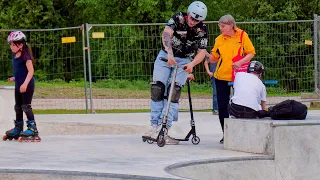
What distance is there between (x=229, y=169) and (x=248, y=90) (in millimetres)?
1625

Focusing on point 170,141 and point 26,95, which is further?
point 26,95

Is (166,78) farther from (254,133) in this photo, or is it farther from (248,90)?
(254,133)

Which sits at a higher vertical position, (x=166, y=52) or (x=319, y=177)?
(x=166, y=52)

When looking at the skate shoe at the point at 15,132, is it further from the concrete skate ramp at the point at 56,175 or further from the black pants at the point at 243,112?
the concrete skate ramp at the point at 56,175

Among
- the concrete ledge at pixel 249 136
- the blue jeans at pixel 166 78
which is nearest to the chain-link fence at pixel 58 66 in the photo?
the blue jeans at pixel 166 78

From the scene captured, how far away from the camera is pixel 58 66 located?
21594 millimetres

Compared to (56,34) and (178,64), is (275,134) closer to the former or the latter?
(178,64)

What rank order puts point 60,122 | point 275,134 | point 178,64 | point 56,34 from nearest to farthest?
point 275,134, point 178,64, point 60,122, point 56,34

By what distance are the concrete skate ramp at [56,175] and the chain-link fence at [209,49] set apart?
424 inches

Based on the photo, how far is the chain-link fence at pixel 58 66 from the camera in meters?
20.2

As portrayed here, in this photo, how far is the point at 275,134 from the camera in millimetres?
10078

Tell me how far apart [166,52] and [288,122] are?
6.57ft

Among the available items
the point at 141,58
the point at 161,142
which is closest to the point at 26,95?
the point at 161,142

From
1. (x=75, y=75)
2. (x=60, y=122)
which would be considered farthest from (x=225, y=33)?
(x=75, y=75)
